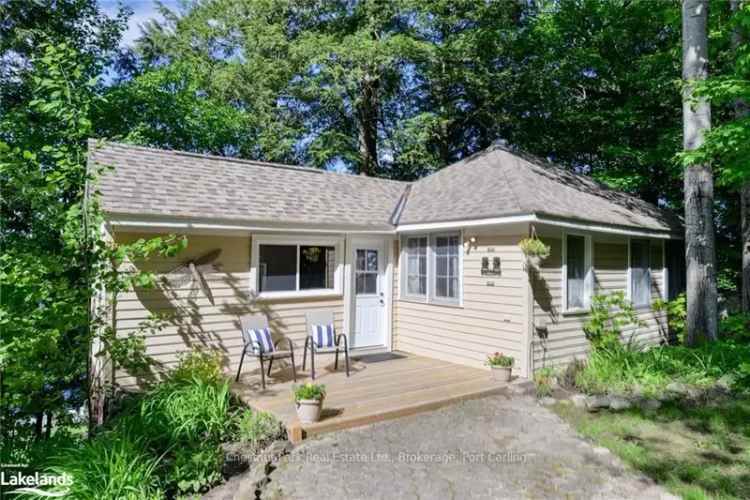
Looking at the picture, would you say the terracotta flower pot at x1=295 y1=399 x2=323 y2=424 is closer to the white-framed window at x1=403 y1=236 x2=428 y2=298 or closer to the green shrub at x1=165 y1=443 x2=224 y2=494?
the green shrub at x1=165 y1=443 x2=224 y2=494

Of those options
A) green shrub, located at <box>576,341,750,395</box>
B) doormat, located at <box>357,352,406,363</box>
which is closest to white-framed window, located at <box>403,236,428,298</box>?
doormat, located at <box>357,352,406,363</box>

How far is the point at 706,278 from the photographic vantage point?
7789mm

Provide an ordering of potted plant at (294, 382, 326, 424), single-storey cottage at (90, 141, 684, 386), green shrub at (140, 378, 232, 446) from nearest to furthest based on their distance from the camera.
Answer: green shrub at (140, 378, 232, 446) < potted plant at (294, 382, 326, 424) < single-storey cottage at (90, 141, 684, 386)

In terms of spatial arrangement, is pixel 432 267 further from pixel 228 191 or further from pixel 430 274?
pixel 228 191

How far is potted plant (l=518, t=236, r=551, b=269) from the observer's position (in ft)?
21.0

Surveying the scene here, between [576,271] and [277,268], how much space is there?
5199 mm

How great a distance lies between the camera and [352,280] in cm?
822

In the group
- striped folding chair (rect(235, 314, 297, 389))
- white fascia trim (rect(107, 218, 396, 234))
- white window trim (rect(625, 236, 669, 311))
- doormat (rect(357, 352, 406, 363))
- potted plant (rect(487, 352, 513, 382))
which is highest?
white fascia trim (rect(107, 218, 396, 234))

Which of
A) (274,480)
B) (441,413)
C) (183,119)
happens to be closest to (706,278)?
(441,413)

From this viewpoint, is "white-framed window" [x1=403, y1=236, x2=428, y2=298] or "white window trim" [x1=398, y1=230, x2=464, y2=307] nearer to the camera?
"white window trim" [x1=398, y1=230, x2=464, y2=307]

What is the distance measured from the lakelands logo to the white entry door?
516 centimetres

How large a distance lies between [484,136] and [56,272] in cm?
1569

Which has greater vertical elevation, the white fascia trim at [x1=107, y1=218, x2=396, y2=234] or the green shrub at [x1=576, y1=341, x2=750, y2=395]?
the white fascia trim at [x1=107, y1=218, x2=396, y2=234]

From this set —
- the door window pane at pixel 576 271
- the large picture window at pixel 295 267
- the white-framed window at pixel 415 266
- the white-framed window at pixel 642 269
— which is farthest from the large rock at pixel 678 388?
the large picture window at pixel 295 267
